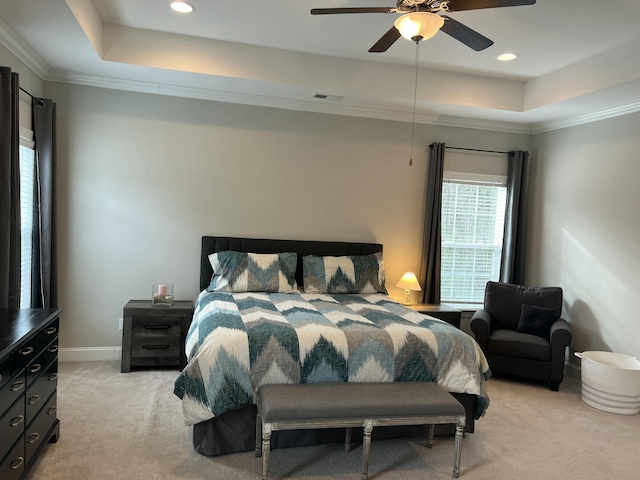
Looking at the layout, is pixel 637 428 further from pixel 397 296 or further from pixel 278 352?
pixel 278 352

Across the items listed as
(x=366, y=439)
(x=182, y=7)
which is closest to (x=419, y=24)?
(x=182, y=7)

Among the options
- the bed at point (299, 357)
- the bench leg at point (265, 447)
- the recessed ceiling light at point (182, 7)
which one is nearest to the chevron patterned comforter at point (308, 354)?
the bed at point (299, 357)

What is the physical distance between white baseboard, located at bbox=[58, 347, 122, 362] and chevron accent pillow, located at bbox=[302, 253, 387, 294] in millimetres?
1836

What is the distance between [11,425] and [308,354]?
4.84ft

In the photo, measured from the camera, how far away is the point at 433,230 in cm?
504

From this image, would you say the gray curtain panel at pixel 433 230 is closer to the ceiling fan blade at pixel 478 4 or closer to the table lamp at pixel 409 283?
the table lamp at pixel 409 283

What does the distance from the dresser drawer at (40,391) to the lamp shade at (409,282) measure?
10.2 ft

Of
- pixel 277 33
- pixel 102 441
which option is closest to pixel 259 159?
pixel 277 33

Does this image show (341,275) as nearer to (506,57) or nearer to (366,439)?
(366,439)

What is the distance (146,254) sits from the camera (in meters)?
4.46

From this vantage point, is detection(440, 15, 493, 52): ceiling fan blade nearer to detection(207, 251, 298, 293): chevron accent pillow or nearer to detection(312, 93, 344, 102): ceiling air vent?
detection(312, 93, 344, 102): ceiling air vent

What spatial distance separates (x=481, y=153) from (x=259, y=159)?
7.98 feet

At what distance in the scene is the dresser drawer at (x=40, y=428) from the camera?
2.34 meters

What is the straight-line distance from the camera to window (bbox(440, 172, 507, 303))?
530 centimetres
